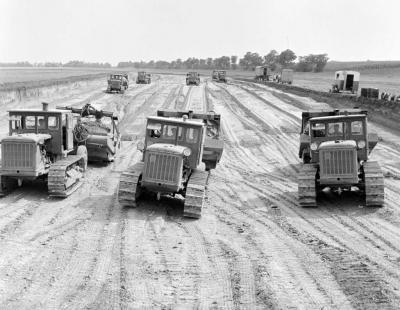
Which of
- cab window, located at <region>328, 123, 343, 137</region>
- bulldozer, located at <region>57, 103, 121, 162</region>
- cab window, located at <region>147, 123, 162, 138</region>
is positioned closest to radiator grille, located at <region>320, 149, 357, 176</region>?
cab window, located at <region>328, 123, 343, 137</region>

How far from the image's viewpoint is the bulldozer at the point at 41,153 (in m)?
16.4

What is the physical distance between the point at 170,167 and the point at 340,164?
16.2 feet

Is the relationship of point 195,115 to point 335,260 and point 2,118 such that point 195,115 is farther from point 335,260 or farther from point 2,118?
point 2,118

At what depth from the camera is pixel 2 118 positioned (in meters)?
35.7

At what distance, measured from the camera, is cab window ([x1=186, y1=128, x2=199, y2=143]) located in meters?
15.9

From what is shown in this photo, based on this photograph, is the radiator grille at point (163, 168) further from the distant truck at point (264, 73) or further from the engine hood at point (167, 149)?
the distant truck at point (264, 73)

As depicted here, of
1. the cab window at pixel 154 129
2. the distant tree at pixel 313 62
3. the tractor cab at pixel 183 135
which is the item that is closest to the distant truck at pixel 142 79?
the cab window at pixel 154 129

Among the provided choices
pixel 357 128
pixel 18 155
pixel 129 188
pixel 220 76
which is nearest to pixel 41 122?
pixel 18 155

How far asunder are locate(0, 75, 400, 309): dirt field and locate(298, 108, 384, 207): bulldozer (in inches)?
20.9

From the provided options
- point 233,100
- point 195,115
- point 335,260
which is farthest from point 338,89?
point 335,260

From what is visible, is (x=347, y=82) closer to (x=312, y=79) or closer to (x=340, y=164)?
(x=340, y=164)

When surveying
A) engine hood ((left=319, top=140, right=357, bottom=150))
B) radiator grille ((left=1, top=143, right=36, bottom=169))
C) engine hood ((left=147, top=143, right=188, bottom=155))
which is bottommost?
radiator grille ((left=1, top=143, right=36, bottom=169))

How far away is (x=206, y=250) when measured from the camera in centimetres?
1248

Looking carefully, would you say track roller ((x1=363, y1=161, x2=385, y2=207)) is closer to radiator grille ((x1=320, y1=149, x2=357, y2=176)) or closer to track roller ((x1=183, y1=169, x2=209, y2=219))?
radiator grille ((x1=320, y1=149, x2=357, y2=176))
